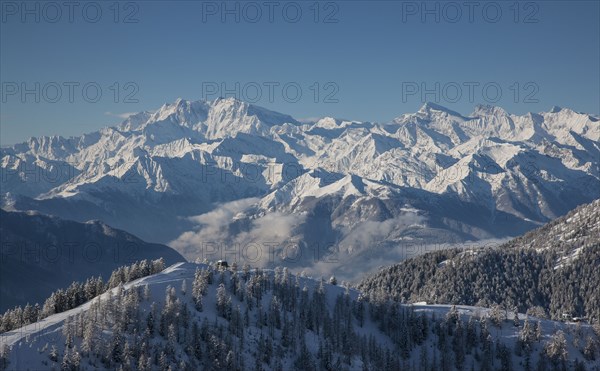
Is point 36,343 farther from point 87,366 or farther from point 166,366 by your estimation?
point 166,366

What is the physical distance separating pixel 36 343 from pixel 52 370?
1499 centimetres

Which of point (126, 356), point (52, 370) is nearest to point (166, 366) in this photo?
point (126, 356)

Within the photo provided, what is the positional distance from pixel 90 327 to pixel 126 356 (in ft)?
43.9

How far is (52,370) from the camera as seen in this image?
18400 cm

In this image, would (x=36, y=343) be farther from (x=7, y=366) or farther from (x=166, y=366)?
(x=166, y=366)

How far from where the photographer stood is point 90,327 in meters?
198

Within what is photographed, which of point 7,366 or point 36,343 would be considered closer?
point 7,366

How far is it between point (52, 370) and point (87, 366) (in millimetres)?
9341

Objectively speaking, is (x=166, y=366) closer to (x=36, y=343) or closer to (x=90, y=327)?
(x=90, y=327)

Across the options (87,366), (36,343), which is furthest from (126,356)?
(36,343)

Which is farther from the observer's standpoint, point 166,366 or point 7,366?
point 166,366

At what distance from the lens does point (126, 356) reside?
637 feet

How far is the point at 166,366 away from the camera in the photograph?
655 feet

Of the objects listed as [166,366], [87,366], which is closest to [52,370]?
[87,366]
